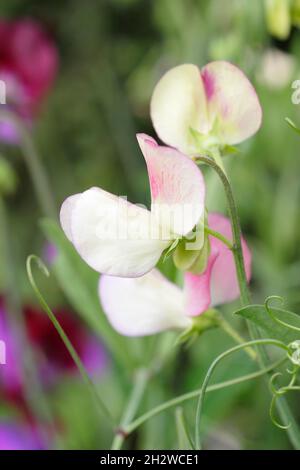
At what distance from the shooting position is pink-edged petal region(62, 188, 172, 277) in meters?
0.40

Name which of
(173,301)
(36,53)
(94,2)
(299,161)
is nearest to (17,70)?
(36,53)

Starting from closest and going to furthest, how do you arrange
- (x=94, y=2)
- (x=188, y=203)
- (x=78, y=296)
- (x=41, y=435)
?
(x=188, y=203) < (x=78, y=296) < (x=41, y=435) < (x=94, y=2)

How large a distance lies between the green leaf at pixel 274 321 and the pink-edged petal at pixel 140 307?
0.08m

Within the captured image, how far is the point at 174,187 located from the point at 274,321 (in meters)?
0.09

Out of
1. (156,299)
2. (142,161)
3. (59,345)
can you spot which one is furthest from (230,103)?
(142,161)

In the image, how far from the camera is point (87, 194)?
41 cm

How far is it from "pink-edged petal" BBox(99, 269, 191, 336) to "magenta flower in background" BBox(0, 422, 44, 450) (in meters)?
0.34

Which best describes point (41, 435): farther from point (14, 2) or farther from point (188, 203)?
point (14, 2)

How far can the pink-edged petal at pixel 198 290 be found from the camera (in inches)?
17.6

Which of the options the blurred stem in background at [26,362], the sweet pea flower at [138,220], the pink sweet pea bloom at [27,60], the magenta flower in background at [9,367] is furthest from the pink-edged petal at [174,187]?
the pink sweet pea bloom at [27,60]

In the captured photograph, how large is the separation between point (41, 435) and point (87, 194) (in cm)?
46

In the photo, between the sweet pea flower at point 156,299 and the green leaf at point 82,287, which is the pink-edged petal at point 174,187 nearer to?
the sweet pea flower at point 156,299

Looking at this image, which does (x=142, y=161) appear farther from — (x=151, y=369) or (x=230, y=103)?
(x=230, y=103)

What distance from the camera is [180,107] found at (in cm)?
46
